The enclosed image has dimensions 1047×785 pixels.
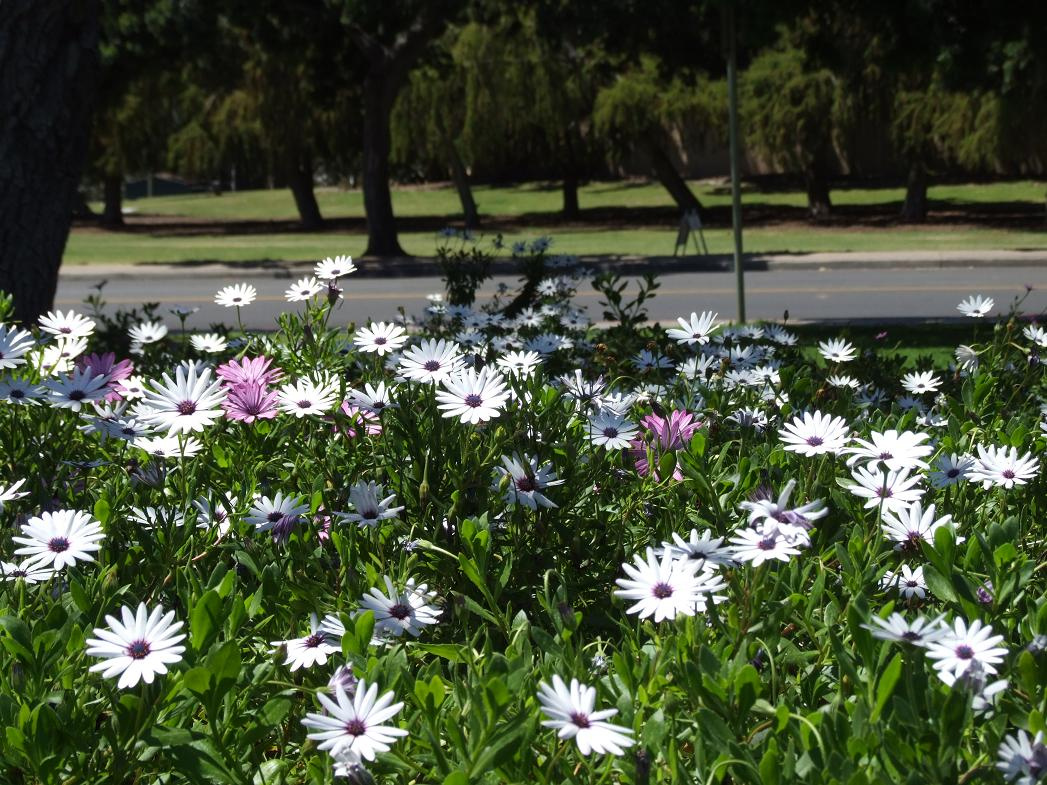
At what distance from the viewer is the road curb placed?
19609mm

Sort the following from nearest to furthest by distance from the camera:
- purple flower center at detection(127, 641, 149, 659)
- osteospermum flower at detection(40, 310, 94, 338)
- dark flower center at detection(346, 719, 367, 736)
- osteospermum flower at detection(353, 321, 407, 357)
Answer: dark flower center at detection(346, 719, 367, 736) → purple flower center at detection(127, 641, 149, 659) → osteospermum flower at detection(353, 321, 407, 357) → osteospermum flower at detection(40, 310, 94, 338)

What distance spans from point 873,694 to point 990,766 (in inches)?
6.3

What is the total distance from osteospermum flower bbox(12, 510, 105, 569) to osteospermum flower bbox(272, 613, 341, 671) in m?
0.35

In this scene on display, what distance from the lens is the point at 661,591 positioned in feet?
5.76

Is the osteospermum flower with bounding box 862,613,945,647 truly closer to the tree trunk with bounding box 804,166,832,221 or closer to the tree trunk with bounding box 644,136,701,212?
the tree trunk with bounding box 804,166,832,221

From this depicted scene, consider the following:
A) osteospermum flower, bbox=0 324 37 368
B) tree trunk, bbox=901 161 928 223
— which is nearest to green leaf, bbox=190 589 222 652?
osteospermum flower, bbox=0 324 37 368

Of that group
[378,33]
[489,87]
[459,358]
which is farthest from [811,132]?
[459,358]

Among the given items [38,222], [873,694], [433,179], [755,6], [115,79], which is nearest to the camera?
[873,694]

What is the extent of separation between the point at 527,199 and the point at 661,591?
4202cm

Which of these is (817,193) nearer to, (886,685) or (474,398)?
(474,398)

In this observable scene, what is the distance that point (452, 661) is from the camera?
5.96ft

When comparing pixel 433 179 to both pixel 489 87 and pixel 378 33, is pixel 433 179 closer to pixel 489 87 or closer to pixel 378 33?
pixel 489 87

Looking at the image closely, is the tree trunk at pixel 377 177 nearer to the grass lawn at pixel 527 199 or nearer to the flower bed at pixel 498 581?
the grass lawn at pixel 527 199

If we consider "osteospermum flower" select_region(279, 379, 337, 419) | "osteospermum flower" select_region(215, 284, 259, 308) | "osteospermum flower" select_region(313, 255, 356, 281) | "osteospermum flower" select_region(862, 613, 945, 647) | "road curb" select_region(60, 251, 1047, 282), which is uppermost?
"osteospermum flower" select_region(313, 255, 356, 281)
